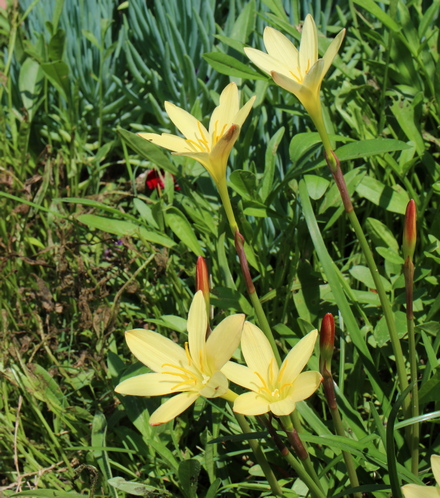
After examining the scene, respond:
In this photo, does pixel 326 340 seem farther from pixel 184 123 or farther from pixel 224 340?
pixel 184 123

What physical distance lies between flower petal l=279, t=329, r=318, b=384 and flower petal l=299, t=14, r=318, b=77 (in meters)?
0.53

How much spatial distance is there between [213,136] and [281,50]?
0.82 feet

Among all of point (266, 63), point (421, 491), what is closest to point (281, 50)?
point (266, 63)

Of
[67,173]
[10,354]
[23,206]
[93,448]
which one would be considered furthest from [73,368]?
[67,173]

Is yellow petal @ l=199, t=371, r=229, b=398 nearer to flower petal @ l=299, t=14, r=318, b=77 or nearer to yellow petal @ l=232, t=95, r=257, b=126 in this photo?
yellow petal @ l=232, t=95, r=257, b=126

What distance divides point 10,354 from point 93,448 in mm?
376

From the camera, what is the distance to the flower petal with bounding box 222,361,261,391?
946 millimetres

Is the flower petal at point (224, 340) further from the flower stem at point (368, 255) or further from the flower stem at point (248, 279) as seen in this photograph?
the flower stem at point (368, 255)

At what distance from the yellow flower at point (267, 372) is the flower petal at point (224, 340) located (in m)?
0.05

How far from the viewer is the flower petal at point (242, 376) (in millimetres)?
946

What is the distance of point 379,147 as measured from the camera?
4.12 ft

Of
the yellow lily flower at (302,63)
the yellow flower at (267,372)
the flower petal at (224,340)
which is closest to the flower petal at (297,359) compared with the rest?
the yellow flower at (267,372)

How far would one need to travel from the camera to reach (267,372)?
96 centimetres

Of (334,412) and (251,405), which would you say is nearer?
(251,405)
